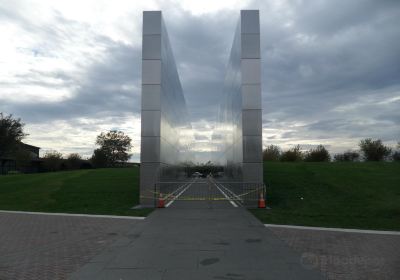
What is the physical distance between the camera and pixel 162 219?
1477 centimetres

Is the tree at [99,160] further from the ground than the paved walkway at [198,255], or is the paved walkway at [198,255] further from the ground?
the tree at [99,160]

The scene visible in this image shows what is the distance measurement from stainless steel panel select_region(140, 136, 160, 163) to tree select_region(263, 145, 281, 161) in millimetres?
53349

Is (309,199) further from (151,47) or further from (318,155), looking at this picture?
(318,155)

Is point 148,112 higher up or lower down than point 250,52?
lower down

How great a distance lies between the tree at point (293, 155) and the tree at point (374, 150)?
9885 mm

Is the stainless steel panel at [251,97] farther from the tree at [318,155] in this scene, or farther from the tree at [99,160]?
the tree at [99,160]

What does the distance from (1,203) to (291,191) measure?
655 inches

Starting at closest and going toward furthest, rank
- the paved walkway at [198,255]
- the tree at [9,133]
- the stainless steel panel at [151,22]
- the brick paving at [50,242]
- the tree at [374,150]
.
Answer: the paved walkway at [198,255] < the brick paving at [50,242] < the stainless steel panel at [151,22] < the tree at [9,133] < the tree at [374,150]

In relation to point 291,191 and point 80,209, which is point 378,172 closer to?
point 291,191

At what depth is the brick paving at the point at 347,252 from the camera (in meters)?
7.41

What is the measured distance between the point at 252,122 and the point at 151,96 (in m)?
5.31

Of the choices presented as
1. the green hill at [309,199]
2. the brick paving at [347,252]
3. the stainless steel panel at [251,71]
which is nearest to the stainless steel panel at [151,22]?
the stainless steel panel at [251,71]

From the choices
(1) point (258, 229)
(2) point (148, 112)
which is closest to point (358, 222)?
(1) point (258, 229)

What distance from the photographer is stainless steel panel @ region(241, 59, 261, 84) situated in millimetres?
20672
